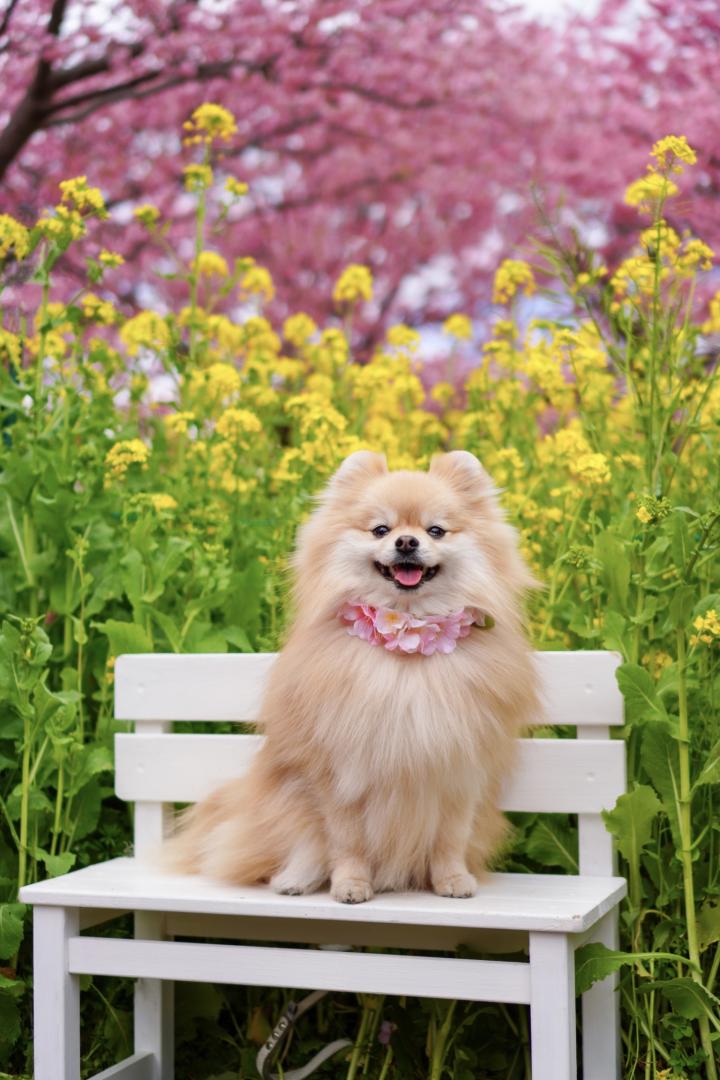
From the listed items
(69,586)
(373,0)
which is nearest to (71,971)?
(69,586)

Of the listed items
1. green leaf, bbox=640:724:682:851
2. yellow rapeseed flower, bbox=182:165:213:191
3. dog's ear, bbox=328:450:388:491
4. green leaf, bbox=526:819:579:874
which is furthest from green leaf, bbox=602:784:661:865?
yellow rapeseed flower, bbox=182:165:213:191

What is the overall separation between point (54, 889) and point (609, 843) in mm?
1110

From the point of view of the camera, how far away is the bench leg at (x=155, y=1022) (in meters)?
2.83

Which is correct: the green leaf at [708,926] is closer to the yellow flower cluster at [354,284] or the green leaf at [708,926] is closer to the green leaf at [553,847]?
the green leaf at [553,847]

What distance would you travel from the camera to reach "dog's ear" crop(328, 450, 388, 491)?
244 cm

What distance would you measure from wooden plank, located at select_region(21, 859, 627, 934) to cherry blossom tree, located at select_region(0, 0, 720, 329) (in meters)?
5.44

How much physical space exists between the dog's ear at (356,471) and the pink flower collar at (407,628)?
0.26 meters

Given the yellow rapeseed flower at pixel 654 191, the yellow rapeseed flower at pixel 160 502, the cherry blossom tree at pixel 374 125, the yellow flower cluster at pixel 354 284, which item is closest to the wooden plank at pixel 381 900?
the yellow rapeseed flower at pixel 160 502

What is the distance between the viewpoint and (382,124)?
27.8 feet

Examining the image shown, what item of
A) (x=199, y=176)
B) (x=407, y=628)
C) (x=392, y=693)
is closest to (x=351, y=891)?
(x=392, y=693)

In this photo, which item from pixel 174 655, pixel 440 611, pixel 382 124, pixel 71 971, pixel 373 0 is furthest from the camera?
pixel 382 124

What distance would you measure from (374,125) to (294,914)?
23.2 ft

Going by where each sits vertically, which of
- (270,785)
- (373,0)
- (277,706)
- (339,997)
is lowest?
(339,997)

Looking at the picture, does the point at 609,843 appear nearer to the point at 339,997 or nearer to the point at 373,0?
the point at 339,997
